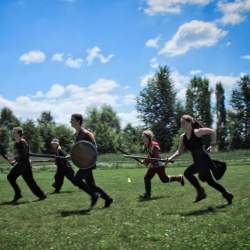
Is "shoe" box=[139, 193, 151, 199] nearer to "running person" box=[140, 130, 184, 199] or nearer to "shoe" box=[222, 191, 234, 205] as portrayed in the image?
"running person" box=[140, 130, 184, 199]

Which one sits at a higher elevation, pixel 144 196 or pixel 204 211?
pixel 204 211

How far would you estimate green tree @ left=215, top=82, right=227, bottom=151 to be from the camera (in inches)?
3300

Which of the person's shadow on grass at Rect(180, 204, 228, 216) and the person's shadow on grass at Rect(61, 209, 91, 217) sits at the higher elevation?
the person's shadow on grass at Rect(180, 204, 228, 216)

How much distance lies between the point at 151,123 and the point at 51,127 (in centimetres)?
2817

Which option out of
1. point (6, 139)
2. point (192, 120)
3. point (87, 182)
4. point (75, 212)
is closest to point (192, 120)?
point (192, 120)

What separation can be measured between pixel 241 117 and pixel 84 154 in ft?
249

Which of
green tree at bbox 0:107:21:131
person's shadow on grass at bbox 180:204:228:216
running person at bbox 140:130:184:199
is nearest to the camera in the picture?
person's shadow on grass at bbox 180:204:228:216

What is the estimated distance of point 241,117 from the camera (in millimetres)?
81500

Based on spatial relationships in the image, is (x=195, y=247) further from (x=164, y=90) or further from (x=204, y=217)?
(x=164, y=90)

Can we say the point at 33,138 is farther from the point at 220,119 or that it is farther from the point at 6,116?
the point at 6,116

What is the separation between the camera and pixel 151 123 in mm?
88562

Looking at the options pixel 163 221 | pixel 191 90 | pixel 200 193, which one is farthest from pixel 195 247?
pixel 191 90

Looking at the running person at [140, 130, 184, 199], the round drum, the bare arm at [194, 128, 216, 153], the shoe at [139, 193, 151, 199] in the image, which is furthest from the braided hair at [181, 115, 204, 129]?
the shoe at [139, 193, 151, 199]

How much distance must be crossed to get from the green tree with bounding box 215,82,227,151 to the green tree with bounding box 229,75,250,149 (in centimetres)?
316
